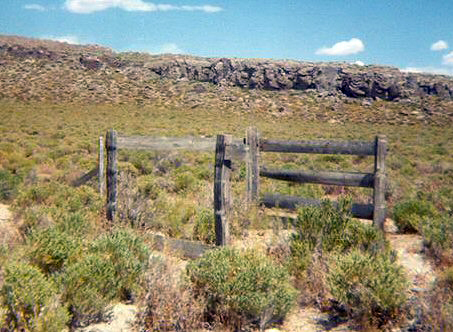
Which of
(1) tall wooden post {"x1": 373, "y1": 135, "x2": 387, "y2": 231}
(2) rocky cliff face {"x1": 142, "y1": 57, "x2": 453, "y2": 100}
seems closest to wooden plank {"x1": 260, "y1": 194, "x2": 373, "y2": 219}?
(1) tall wooden post {"x1": 373, "y1": 135, "x2": 387, "y2": 231}

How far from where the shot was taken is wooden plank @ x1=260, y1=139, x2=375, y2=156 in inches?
293

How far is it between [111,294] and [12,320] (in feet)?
Answer: 3.17

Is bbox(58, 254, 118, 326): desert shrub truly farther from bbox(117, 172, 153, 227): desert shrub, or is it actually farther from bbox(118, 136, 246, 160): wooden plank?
bbox(118, 136, 246, 160): wooden plank

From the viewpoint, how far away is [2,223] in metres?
7.95

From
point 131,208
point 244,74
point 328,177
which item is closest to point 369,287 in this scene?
point 328,177

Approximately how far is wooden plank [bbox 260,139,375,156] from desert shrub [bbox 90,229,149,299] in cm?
405

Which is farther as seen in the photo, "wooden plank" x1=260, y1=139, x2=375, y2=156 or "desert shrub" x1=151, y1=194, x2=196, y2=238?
"desert shrub" x1=151, y1=194, x2=196, y2=238

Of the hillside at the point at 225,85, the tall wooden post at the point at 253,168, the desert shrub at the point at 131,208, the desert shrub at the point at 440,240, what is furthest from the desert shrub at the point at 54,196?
the hillside at the point at 225,85

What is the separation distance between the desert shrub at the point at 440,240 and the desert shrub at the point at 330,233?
770 millimetres

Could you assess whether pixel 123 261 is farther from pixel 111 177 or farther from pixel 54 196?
pixel 54 196

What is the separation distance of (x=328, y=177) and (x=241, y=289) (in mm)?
3857

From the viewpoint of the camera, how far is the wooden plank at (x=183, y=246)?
6.28 metres

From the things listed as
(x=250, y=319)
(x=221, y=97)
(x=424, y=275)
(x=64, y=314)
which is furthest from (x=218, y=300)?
(x=221, y=97)

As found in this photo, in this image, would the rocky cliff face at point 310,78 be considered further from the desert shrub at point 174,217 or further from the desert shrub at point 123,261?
the desert shrub at point 123,261
